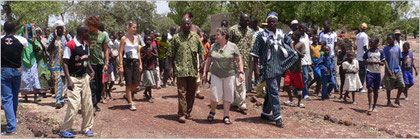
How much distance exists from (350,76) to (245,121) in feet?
12.9

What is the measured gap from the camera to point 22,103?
783 centimetres

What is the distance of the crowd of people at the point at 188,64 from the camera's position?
17.0 ft

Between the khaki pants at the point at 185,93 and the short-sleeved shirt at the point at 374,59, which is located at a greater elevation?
the short-sleeved shirt at the point at 374,59

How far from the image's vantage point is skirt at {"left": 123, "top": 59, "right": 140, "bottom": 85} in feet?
23.6

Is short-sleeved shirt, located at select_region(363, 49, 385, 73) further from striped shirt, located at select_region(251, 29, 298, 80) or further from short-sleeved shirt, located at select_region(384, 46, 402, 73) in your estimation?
striped shirt, located at select_region(251, 29, 298, 80)

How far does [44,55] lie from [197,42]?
447cm

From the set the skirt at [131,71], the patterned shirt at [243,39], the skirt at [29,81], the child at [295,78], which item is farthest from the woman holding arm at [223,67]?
the skirt at [29,81]

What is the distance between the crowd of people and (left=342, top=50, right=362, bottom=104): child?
0.03 meters

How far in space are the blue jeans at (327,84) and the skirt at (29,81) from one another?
6993 millimetres

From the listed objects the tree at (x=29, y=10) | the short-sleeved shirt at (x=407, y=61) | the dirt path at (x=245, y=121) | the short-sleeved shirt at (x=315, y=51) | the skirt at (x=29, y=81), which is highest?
the tree at (x=29, y=10)

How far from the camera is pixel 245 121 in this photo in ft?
21.0

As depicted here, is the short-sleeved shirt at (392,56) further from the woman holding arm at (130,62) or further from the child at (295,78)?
the woman holding arm at (130,62)

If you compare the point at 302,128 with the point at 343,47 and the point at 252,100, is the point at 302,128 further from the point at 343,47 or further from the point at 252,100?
the point at 343,47

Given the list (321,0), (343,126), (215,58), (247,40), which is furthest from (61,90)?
(321,0)
